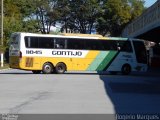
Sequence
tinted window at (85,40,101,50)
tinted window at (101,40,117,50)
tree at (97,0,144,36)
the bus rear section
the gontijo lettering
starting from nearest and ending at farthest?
1. the bus rear section
2. the gontijo lettering
3. tinted window at (85,40,101,50)
4. tinted window at (101,40,117,50)
5. tree at (97,0,144,36)

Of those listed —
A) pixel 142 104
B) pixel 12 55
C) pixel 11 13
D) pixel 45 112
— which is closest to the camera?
pixel 45 112

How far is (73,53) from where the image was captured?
3866cm

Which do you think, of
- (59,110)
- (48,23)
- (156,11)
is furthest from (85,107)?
(48,23)

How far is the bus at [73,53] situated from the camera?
37.4 metres

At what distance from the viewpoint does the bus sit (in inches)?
1474

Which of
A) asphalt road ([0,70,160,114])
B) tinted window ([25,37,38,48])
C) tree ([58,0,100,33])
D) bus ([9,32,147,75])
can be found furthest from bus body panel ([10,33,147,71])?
tree ([58,0,100,33])

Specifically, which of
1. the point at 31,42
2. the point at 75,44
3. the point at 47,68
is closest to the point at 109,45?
the point at 75,44

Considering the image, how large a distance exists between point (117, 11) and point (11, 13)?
22.2 metres

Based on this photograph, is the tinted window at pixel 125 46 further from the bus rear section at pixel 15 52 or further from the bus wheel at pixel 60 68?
the bus rear section at pixel 15 52

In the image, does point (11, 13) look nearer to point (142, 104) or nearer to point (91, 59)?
point (91, 59)

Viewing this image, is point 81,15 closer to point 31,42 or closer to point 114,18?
point 114,18

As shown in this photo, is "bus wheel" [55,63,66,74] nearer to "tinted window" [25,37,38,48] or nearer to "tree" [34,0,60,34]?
"tinted window" [25,37,38,48]

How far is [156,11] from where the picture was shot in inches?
1681

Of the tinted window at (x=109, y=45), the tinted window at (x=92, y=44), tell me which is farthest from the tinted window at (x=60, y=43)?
the tinted window at (x=109, y=45)
